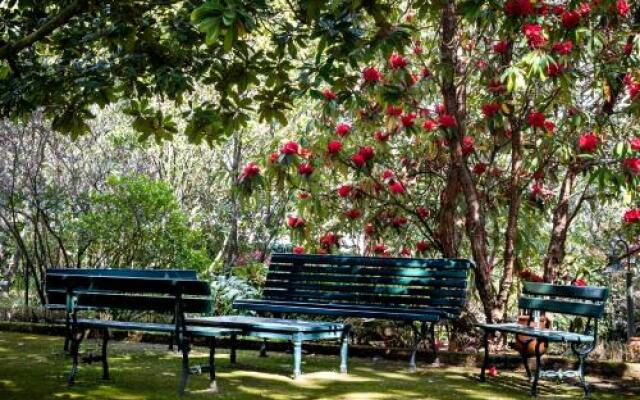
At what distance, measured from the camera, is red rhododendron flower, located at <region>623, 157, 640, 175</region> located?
6.68 metres

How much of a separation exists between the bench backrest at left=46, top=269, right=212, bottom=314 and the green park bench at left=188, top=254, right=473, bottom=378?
1110 mm

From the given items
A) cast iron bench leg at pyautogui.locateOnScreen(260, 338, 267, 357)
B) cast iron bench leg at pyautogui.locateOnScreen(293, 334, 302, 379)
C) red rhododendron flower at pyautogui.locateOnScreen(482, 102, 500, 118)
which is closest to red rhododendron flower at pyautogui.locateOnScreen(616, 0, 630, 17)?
red rhododendron flower at pyautogui.locateOnScreen(482, 102, 500, 118)

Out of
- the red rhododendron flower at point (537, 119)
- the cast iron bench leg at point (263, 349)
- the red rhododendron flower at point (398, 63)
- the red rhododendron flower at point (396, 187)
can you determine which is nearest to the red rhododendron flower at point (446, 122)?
the red rhododendron flower at point (398, 63)

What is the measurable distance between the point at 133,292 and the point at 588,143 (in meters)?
4.12

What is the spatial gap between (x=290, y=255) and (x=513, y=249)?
239cm

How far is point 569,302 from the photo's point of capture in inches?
249

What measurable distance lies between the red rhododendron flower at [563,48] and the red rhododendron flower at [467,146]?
5.17 feet

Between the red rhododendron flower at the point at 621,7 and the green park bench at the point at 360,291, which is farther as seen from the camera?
the green park bench at the point at 360,291

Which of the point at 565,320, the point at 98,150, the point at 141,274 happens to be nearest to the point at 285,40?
the point at 141,274

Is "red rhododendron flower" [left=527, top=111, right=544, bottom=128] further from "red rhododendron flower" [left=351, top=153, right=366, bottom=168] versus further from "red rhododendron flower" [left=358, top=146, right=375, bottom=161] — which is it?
"red rhododendron flower" [left=351, top=153, right=366, bottom=168]

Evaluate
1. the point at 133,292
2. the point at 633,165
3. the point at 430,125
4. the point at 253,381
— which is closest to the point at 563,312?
the point at 633,165

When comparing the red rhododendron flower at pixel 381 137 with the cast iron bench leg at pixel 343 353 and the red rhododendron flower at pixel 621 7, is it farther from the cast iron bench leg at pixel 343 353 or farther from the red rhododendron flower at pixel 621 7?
the red rhododendron flower at pixel 621 7

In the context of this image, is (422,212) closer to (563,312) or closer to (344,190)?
(344,190)

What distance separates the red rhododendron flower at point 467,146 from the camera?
26.4 feet
